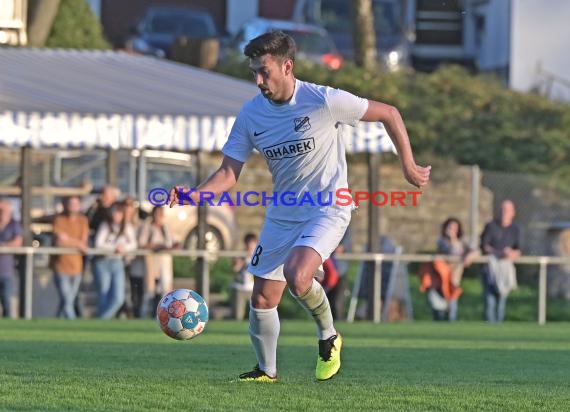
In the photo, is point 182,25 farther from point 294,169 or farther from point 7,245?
point 294,169

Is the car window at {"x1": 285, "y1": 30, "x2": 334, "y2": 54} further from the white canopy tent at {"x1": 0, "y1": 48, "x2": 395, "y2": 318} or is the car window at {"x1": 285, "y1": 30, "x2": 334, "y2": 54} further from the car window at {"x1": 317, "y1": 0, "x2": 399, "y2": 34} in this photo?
the white canopy tent at {"x1": 0, "y1": 48, "x2": 395, "y2": 318}

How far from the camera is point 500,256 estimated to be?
73.2 ft

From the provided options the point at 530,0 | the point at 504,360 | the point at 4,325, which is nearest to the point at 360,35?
the point at 530,0

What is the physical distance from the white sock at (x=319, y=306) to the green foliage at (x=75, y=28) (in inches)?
786

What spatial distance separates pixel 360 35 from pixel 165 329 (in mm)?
24871

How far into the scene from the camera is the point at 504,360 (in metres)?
13.2

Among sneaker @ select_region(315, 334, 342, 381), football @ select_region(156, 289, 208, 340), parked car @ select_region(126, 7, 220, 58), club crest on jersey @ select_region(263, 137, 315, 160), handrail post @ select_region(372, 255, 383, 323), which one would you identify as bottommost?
handrail post @ select_region(372, 255, 383, 323)

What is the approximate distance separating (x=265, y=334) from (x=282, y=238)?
62cm

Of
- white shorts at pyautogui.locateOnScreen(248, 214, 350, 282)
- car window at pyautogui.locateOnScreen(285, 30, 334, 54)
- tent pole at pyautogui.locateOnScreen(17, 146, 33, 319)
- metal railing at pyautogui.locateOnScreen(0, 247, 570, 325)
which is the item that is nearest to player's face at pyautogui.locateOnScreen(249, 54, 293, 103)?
white shorts at pyautogui.locateOnScreen(248, 214, 350, 282)

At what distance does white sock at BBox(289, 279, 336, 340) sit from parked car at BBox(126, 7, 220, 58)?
2595 cm

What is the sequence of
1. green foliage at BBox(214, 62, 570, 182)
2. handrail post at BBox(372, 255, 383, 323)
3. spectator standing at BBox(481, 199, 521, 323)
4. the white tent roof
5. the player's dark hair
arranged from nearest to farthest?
the player's dark hair, the white tent roof, handrail post at BBox(372, 255, 383, 323), spectator standing at BBox(481, 199, 521, 323), green foliage at BBox(214, 62, 570, 182)

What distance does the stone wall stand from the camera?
28.7 metres

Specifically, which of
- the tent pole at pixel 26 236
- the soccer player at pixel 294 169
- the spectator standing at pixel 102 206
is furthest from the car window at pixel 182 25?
the soccer player at pixel 294 169

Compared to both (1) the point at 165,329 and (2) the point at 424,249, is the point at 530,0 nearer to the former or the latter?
(2) the point at 424,249
